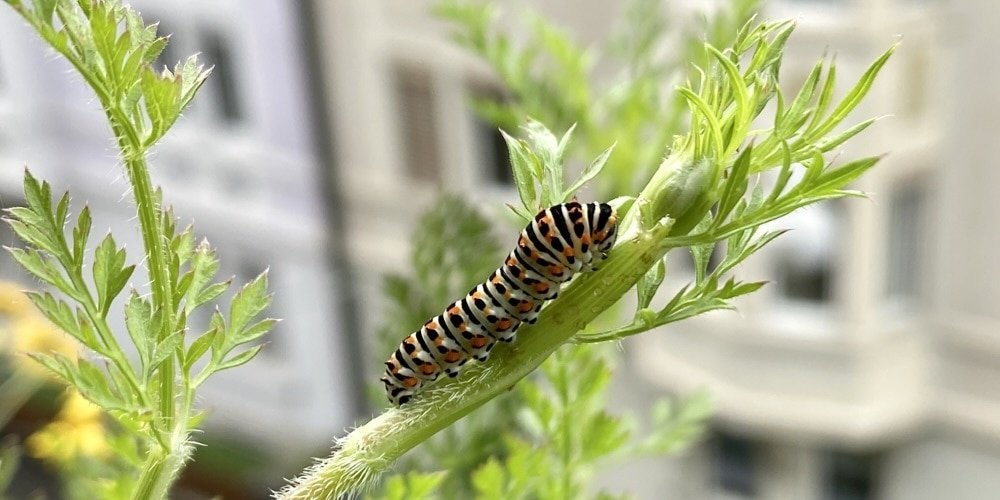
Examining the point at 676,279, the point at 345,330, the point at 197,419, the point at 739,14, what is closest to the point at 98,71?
the point at 197,419

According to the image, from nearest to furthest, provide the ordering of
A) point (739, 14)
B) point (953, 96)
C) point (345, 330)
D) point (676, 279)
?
1. point (739, 14)
2. point (953, 96)
3. point (676, 279)
4. point (345, 330)

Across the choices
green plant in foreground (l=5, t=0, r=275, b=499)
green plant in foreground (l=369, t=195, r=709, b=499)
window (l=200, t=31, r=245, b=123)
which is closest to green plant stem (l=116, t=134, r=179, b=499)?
green plant in foreground (l=5, t=0, r=275, b=499)

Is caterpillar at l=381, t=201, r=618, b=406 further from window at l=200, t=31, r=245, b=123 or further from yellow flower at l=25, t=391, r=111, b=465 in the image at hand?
window at l=200, t=31, r=245, b=123

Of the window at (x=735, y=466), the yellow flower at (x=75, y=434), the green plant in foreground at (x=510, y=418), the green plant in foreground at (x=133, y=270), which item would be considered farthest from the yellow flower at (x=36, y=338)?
the window at (x=735, y=466)

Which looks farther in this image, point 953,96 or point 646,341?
point 646,341

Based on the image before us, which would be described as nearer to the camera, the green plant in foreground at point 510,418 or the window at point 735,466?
the green plant in foreground at point 510,418

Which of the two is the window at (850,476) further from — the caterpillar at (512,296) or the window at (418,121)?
the caterpillar at (512,296)

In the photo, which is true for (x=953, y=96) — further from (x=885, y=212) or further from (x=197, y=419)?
(x=197, y=419)
